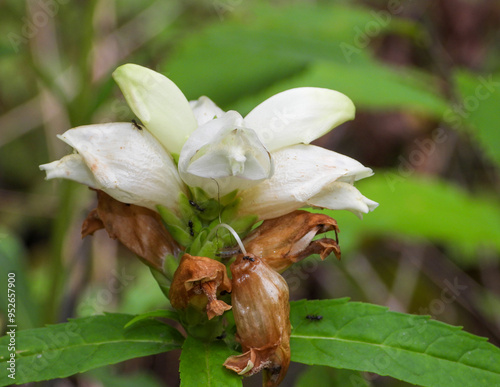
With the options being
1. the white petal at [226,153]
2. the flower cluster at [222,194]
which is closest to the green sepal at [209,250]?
the flower cluster at [222,194]

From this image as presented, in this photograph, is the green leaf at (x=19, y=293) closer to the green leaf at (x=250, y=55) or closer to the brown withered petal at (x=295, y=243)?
the green leaf at (x=250, y=55)

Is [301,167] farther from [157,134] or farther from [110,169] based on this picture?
[110,169]

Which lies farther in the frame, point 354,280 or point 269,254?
point 354,280

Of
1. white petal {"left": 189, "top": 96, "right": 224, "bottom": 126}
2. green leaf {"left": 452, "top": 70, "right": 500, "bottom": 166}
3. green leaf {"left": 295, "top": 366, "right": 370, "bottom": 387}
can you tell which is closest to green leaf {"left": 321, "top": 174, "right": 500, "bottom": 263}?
green leaf {"left": 452, "top": 70, "right": 500, "bottom": 166}

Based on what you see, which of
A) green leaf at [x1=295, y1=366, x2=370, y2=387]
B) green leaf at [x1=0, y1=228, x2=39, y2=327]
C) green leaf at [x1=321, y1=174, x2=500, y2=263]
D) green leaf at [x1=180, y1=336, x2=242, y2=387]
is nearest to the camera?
green leaf at [x1=180, y1=336, x2=242, y2=387]

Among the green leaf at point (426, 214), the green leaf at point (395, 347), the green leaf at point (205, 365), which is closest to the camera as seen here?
the green leaf at point (205, 365)

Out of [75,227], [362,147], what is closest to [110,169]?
[75,227]

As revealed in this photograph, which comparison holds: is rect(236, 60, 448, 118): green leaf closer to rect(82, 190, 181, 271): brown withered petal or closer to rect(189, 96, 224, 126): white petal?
rect(189, 96, 224, 126): white petal
